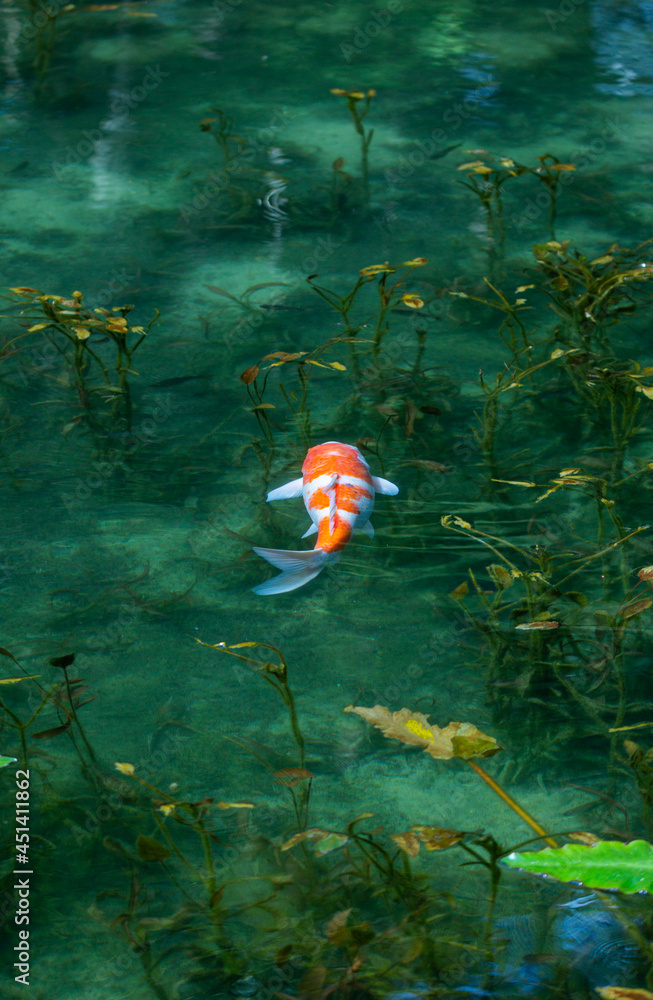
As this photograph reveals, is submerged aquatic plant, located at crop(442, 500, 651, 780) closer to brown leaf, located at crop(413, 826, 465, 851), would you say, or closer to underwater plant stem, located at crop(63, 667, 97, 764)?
Answer: brown leaf, located at crop(413, 826, 465, 851)

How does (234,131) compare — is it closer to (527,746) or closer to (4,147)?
(4,147)

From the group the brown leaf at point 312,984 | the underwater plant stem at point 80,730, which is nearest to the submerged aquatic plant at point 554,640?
the brown leaf at point 312,984

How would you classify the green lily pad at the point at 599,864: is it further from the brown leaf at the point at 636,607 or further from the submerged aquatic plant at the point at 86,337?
the submerged aquatic plant at the point at 86,337

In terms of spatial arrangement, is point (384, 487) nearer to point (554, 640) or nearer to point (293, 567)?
point (293, 567)

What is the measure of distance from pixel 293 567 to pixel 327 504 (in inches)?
13.4

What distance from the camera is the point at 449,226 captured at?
5902 millimetres

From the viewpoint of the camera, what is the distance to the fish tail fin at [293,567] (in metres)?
3.22

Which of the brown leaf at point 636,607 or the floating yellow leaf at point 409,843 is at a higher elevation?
the brown leaf at point 636,607

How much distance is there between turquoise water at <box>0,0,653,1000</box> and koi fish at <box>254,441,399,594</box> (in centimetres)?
12

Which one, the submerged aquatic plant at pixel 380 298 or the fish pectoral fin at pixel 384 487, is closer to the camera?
the fish pectoral fin at pixel 384 487

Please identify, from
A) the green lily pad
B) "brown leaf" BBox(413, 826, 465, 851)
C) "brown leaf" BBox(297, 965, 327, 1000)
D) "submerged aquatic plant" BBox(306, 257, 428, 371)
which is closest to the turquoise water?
"brown leaf" BBox(297, 965, 327, 1000)

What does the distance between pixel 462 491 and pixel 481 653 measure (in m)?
0.95

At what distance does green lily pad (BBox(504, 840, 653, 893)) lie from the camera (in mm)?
1972

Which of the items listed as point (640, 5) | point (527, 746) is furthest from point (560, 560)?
point (640, 5)
